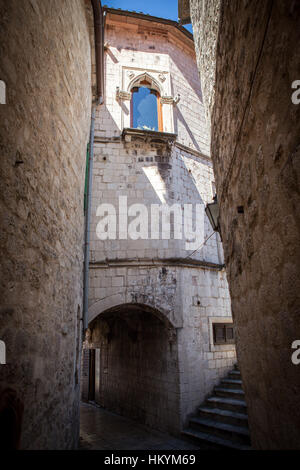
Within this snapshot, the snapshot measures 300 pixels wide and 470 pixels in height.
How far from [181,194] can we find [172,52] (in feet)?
17.0

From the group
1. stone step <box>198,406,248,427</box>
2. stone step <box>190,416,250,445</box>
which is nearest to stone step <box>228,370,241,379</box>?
stone step <box>198,406,248,427</box>

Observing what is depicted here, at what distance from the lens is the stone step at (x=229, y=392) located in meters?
6.33

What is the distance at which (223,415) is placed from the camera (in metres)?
5.86

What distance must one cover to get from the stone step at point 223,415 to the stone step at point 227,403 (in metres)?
0.08

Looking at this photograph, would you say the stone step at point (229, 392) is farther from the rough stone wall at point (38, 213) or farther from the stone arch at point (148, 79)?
the stone arch at point (148, 79)

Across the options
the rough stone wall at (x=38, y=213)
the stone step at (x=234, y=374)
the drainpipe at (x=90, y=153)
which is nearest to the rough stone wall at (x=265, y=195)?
the rough stone wall at (x=38, y=213)

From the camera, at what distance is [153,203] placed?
7.34 meters

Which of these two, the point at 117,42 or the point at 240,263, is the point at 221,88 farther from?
the point at 117,42

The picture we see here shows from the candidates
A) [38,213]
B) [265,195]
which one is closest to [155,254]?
[38,213]

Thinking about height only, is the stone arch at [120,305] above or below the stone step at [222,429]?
above

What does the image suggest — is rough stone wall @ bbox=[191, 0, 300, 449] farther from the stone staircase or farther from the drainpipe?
the drainpipe

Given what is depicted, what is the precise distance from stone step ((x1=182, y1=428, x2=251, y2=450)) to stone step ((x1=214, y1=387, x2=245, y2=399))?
1.08 meters

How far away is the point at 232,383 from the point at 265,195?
254 inches
